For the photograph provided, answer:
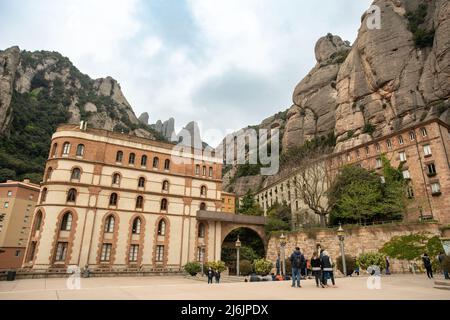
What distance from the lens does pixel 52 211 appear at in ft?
88.6

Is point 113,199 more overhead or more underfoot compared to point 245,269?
more overhead

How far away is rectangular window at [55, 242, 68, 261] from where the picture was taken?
26359 mm

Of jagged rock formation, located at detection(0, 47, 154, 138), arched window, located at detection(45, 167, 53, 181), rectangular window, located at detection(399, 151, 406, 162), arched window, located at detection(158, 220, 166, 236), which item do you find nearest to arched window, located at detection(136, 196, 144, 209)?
arched window, located at detection(158, 220, 166, 236)

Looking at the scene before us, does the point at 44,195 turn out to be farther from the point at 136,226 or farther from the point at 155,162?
the point at 155,162

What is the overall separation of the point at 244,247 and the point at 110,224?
677 inches

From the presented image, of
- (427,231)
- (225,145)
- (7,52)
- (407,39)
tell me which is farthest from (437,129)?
(7,52)

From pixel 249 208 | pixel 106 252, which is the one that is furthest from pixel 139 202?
pixel 249 208

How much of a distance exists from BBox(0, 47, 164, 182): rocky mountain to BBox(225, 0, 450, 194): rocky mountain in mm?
66240

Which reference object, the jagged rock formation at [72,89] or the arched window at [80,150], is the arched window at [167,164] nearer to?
the arched window at [80,150]

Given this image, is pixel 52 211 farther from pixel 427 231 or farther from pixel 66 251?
pixel 427 231

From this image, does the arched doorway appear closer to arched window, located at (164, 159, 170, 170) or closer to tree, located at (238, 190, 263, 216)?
tree, located at (238, 190, 263, 216)

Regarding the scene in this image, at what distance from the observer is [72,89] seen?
108688 mm

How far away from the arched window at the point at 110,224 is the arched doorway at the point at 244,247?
1574 centimetres

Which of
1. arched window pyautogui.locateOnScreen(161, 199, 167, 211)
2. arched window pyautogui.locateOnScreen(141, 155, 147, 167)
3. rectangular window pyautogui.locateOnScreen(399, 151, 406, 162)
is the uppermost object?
rectangular window pyautogui.locateOnScreen(399, 151, 406, 162)
